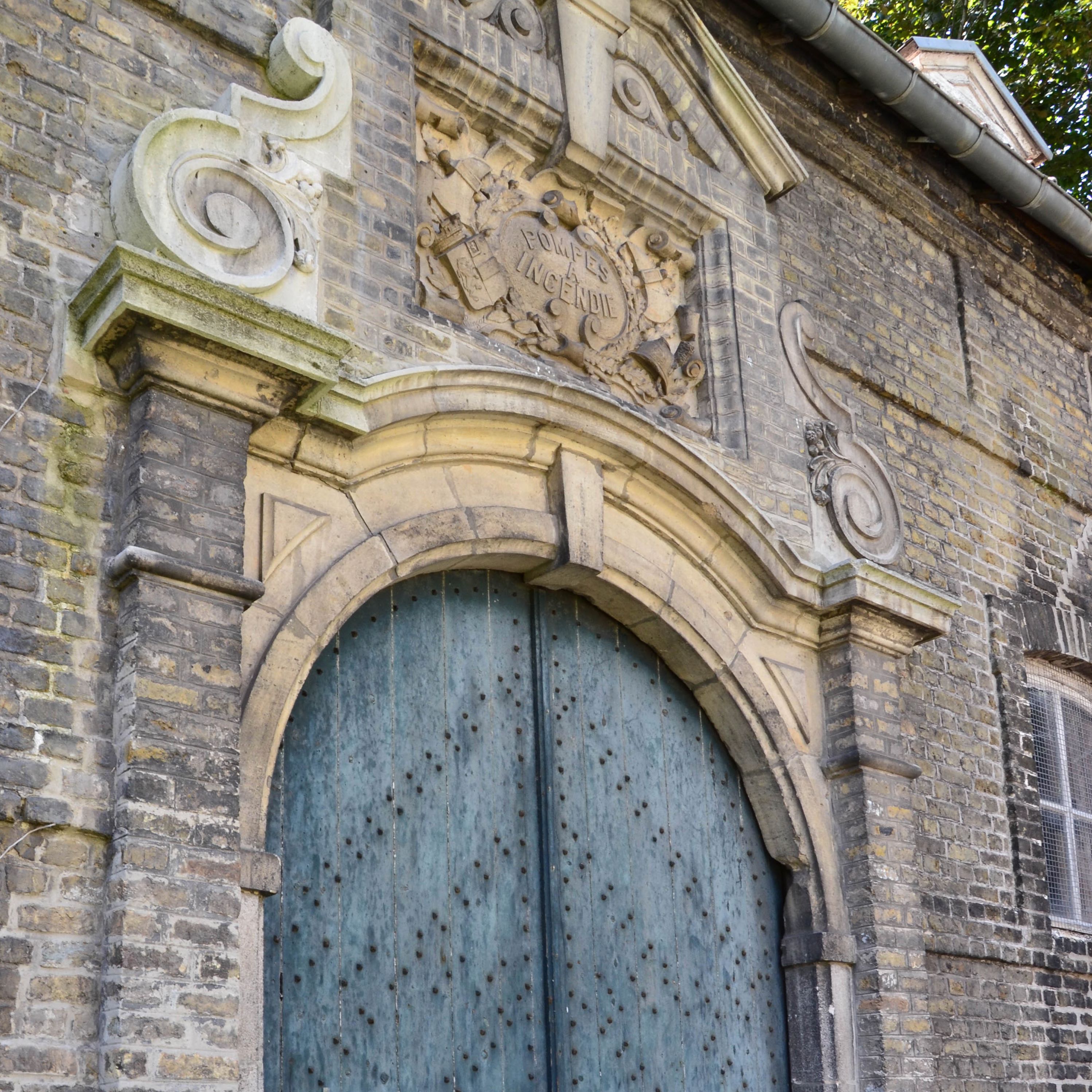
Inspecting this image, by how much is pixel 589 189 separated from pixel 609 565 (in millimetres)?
1721

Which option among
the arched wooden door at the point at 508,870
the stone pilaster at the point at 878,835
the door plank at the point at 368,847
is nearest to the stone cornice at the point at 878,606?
the stone pilaster at the point at 878,835

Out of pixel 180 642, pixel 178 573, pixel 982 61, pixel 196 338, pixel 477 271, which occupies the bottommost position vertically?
pixel 180 642

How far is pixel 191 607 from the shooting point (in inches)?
169

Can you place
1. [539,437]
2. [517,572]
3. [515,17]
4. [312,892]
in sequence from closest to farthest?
[312,892]
[539,437]
[517,572]
[515,17]

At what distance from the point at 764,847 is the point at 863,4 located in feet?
29.5

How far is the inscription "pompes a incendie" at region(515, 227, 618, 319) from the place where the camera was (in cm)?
611

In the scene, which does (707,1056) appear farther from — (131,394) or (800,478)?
(131,394)

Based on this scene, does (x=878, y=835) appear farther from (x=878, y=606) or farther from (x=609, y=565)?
(x=609, y=565)

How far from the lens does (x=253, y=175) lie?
4.93 metres

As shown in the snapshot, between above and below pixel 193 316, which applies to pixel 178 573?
below

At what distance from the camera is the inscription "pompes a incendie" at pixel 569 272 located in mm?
6113

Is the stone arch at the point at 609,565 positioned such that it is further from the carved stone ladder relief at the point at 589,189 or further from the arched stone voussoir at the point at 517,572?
the carved stone ladder relief at the point at 589,189

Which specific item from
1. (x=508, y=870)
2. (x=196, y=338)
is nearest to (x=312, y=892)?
(x=508, y=870)

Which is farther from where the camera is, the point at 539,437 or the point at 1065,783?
the point at 1065,783
